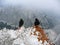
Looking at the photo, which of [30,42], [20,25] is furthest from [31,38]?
[20,25]

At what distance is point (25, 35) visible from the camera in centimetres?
3684

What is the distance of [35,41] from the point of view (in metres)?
37.2

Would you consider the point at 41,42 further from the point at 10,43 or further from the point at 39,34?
the point at 10,43

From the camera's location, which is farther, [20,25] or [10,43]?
[20,25]

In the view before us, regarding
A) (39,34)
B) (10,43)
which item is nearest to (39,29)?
(39,34)

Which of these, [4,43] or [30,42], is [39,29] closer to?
[30,42]

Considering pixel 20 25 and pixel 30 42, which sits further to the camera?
pixel 20 25

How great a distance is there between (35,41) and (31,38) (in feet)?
1.94

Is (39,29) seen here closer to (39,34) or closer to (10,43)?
(39,34)

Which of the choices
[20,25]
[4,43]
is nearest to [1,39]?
[4,43]

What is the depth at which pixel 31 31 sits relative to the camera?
1475 inches

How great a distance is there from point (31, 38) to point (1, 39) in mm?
3331

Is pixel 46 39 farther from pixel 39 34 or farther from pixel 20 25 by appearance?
pixel 20 25

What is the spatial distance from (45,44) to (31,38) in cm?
169
